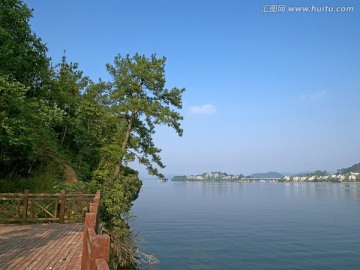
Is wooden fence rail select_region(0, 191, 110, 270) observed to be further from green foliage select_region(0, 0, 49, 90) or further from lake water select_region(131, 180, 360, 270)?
lake water select_region(131, 180, 360, 270)

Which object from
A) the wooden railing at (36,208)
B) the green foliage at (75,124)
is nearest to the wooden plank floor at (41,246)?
the wooden railing at (36,208)

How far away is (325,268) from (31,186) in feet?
77.0

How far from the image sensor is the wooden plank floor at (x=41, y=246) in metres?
7.84

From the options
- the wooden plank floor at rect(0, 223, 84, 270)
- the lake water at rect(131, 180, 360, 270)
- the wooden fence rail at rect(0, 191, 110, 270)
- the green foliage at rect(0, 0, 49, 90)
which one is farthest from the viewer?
the lake water at rect(131, 180, 360, 270)

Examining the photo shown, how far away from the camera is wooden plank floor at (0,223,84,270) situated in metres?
7.84

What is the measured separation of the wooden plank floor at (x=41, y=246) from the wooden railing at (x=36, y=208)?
59 centimetres

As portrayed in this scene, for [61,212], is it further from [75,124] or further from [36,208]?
[75,124]

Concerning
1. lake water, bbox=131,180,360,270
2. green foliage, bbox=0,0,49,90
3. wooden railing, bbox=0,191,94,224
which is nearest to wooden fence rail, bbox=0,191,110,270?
wooden railing, bbox=0,191,94,224

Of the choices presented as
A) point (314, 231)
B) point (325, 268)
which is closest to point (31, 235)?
point (325, 268)

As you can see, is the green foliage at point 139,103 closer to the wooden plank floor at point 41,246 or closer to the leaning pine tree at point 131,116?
the leaning pine tree at point 131,116

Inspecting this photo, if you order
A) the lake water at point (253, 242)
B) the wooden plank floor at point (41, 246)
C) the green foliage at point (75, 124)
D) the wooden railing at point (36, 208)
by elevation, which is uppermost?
the green foliage at point (75, 124)

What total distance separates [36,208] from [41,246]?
260 inches

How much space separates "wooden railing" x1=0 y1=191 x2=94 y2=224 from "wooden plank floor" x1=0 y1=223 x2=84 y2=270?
59 centimetres

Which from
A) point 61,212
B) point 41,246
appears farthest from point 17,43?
point 41,246
